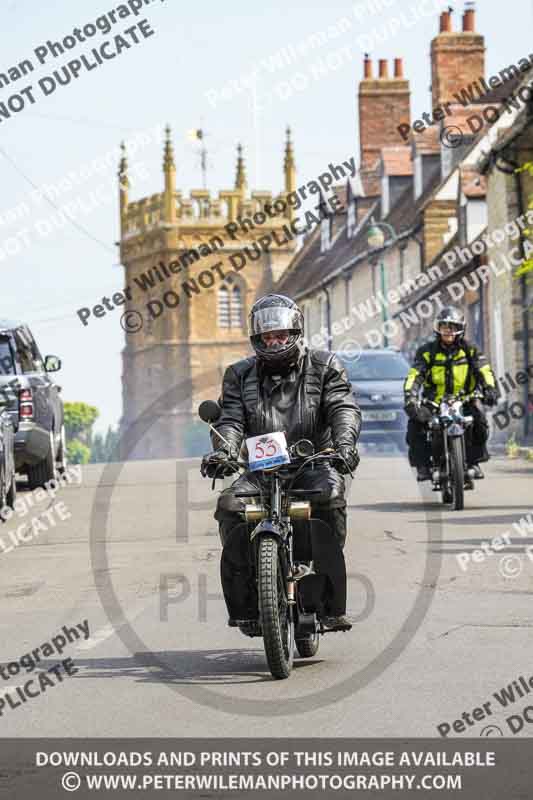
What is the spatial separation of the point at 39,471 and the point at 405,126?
41.2 meters

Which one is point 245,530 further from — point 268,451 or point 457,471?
point 457,471

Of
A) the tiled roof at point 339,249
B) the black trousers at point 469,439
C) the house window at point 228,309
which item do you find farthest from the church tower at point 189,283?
the black trousers at point 469,439

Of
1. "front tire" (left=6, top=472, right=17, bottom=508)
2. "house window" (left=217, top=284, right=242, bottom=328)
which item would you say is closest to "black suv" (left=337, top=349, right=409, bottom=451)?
"front tire" (left=6, top=472, right=17, bottom=508)

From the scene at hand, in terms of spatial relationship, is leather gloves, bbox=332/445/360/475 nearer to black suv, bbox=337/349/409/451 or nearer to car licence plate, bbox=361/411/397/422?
black suv, bbox=337/349/409/451

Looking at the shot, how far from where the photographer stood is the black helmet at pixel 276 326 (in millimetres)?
8797

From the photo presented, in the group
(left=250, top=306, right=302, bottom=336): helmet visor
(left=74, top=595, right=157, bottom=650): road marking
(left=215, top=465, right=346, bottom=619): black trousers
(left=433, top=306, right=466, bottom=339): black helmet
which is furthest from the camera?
(left=433, top=306, right=466, bottom=339): black helmet

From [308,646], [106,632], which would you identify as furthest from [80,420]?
[308,646]

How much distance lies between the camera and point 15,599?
40.1ft

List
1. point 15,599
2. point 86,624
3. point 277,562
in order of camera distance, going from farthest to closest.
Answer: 1. point 15,599
2. point 86,624
3. point 277,562

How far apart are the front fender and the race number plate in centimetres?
27

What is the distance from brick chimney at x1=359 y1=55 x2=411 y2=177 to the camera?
71.7 metres

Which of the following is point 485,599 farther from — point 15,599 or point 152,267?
point 152,267

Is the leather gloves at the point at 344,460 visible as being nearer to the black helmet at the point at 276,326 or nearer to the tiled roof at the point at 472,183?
the black helmet at the point at 276,326
